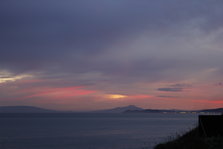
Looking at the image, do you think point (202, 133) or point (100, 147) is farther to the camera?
point (100, 147)

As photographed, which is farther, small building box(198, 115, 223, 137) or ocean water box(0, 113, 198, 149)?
ocean water box(0, 113, 198, 149)

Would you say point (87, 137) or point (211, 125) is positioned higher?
point (211, 125)

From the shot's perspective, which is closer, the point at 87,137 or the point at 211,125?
the point at 211,125

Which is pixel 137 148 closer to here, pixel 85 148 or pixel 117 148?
pixel 117 148

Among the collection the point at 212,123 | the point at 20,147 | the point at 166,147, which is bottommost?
the point at 20,147

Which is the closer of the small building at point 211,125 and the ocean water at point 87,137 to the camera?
the small building at point 211,125

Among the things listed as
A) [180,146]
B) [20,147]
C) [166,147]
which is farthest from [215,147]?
[20,147]

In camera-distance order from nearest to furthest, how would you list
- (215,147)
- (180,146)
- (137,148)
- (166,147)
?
(215,147)
(180,146)
(166,147)
(137,148)

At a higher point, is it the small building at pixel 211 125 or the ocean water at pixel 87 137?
the small building at pixel 211 125

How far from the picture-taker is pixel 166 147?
2286cm

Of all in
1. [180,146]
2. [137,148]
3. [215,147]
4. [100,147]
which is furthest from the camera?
[100,147]

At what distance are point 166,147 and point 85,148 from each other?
19965 mm

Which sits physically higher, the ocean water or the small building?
Result: the small building

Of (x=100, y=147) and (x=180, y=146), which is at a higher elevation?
(x=180, y=146)
